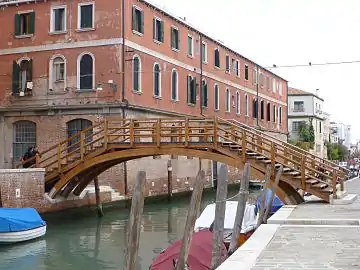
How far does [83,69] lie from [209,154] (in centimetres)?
918

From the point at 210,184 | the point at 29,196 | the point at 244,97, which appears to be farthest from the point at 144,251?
the point at 244,97

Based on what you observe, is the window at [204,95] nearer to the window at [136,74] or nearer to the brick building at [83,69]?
the brick building at [83,69]

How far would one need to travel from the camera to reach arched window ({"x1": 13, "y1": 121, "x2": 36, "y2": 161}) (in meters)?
24.5

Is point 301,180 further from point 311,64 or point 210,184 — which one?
point 210,184

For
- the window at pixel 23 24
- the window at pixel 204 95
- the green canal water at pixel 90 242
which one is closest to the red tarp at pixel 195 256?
the green canal water at pixel 90 242

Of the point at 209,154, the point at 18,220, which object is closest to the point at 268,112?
the point at 209,154

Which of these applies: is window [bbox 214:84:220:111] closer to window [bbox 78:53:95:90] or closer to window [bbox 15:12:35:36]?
window [bbox 78:53:95:90]

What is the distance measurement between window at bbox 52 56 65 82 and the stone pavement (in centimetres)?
1457

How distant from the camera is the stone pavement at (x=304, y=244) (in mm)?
6547

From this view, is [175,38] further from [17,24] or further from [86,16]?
[17,24]

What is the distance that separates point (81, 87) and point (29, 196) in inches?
264

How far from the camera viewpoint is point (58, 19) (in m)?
24.1

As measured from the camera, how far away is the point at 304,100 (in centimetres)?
6075

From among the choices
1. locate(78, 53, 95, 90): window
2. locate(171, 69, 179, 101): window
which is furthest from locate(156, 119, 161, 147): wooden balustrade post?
locate(171, 69, 179, 101): window
